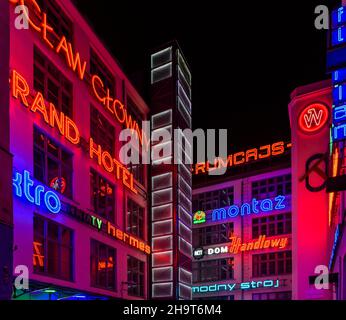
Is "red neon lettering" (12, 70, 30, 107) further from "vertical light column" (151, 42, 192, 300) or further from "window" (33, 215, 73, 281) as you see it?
"vertical light column" (151, 42, 192, 300)

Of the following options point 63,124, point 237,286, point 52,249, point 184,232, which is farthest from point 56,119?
point 237,286

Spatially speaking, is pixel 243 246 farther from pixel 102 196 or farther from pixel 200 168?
pixel 102 196

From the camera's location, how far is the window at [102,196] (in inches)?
982

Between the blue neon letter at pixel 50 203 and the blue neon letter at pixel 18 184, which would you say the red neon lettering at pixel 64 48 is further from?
the blue neon letter at pixel 18 184

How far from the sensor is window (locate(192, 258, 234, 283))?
47.4 metres

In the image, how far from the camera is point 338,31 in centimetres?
1622

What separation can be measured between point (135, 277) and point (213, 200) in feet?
72.2

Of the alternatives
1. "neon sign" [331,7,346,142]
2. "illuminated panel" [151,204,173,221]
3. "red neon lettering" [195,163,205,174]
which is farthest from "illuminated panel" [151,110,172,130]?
"red neon lettering" [195,163,205,174]

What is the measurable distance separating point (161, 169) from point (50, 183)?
36.7 ft

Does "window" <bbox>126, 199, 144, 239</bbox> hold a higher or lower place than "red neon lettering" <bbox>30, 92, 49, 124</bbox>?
lower

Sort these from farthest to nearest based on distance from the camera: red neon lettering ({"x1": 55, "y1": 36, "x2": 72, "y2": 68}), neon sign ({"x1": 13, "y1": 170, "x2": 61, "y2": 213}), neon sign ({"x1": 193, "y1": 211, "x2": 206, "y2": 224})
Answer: neon sign ({"x1": 193, "y1": 211, "x2": 206, "y2": 224}) < red neon lettering ({"x1": 55, "y1": 36, "x2": 72, "y2": 68}) < neon sign ({"x1": 13, "y1": 170, "x2": 61, "y2": 213})
